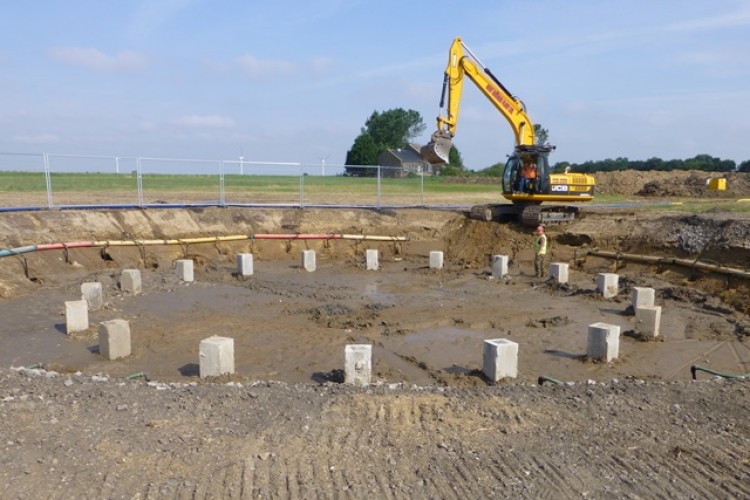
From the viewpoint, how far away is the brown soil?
4492mm

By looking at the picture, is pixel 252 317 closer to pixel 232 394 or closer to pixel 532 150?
pixel 232 394

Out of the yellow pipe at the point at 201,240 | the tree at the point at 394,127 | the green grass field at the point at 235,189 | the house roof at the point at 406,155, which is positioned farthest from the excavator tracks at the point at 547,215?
the tree at the point at 394,127

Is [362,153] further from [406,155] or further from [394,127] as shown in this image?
[394,127]

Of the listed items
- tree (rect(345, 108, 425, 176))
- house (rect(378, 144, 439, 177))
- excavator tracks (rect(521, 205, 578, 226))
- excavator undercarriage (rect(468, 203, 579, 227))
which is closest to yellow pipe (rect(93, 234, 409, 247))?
excavator undercarriage (rect(468, 203, 579, 227))

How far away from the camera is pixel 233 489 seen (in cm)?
423

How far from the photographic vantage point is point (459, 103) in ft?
59.4

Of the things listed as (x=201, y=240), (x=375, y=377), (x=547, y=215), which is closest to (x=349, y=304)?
(x=375, y=377)

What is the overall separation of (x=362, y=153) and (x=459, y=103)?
48.2 m

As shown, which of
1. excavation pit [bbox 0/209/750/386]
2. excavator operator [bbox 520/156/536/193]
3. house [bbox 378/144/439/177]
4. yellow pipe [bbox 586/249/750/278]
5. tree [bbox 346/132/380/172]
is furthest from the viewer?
tree [bbox 346/132/380/172]

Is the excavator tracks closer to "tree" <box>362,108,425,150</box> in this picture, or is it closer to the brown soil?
the brown soil

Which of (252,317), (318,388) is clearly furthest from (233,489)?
(252,317)

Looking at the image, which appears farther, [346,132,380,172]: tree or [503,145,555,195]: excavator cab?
[346,132,380,172]: tree

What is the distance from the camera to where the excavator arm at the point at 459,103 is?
16938mm

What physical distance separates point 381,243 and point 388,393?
12978 millimetres
